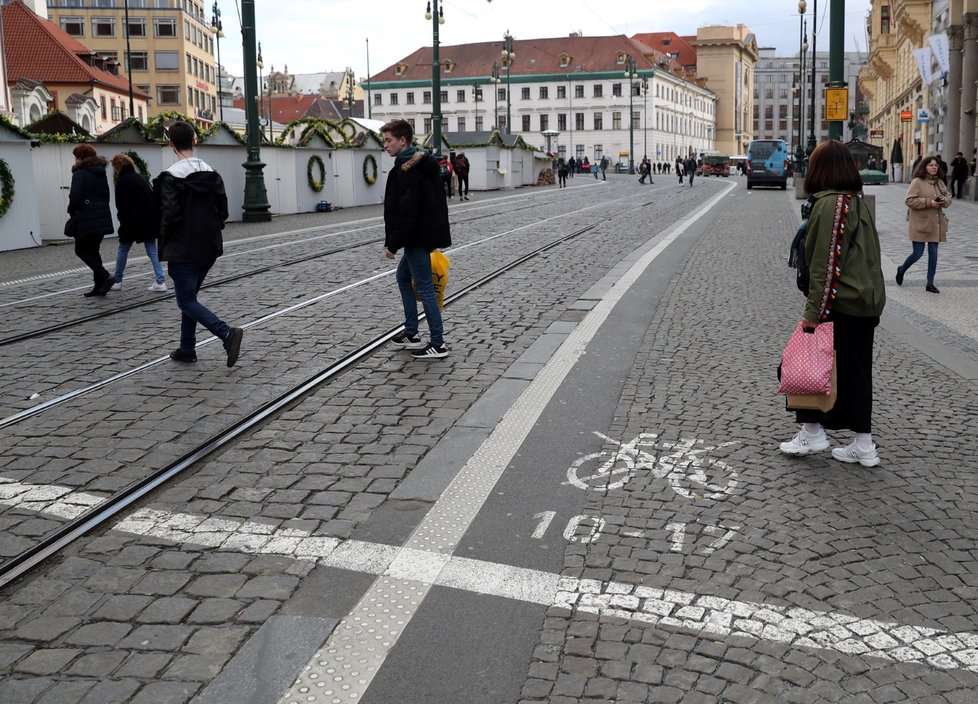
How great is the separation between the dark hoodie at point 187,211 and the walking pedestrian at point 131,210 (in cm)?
458

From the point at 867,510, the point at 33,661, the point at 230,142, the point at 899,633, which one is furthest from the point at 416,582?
the point at 230,142

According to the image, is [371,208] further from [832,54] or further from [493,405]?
[493,405]

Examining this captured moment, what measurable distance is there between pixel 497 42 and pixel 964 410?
12006 cm

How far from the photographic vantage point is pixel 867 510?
492cm

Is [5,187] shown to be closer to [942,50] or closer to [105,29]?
[942,50]

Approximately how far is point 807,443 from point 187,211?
4792mm

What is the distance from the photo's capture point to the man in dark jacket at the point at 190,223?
8.00m

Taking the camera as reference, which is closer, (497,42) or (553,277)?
(553,277)

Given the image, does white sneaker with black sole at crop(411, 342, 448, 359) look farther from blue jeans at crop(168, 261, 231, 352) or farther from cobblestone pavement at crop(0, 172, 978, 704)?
blue jeans at crop(168, 261, 231, 352)

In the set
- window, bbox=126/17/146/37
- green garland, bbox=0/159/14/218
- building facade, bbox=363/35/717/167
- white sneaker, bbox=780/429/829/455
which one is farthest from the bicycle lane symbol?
building facade, bbox=363/35/717/167

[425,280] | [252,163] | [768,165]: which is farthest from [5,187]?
[768,165]

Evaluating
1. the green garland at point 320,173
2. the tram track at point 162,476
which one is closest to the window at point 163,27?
the green garland at point 320,173

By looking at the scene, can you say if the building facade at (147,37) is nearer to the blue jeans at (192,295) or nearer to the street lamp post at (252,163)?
the street lamp post at (252,163)

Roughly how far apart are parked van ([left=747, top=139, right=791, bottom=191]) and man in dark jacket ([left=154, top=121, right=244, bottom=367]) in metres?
44.3
